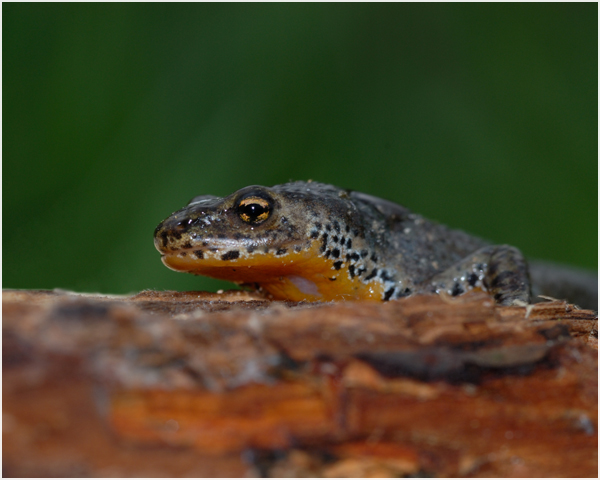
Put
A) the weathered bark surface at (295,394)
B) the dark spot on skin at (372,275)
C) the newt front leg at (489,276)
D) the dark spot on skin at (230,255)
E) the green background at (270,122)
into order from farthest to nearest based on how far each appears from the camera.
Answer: the green background at (270,122) < the dark spot on skin at (372,275) < the newt front leg at (489,276) < the dark spot on skin at (230,255) < the weathered bark surface at (295,394)

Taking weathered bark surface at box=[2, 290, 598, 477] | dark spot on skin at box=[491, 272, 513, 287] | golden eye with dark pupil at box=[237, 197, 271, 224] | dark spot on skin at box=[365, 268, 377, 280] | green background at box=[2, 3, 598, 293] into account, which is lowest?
weathered bark surface at box=[2, 290, 598, 477]

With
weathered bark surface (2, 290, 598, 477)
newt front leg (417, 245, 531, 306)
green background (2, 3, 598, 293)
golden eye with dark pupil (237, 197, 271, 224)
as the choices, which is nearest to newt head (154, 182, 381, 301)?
golden eye with dark pupil (237, 197, 271, 224)

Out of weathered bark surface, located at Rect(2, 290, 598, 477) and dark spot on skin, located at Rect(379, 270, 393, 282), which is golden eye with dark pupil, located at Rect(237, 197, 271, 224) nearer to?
dark spot on skin, located at Rect(379, 270, 393, 282)

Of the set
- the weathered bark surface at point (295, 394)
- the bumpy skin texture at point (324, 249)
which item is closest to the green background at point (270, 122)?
the bumpy skin texture at point (324, 249)

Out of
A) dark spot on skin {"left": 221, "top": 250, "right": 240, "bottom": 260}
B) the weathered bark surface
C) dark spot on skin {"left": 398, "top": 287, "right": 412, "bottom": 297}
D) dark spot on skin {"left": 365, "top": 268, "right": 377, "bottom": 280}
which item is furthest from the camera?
dark spot on skin {"left": 398, "top": 287, "right": 412, "bottom": 297}

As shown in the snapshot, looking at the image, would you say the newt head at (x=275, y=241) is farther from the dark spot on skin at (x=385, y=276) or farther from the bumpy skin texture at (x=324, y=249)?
the dark spot on skin at (x=385, y=276)

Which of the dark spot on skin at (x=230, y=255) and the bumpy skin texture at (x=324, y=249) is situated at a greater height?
the bumpy skin texture at (x=324, y=249)

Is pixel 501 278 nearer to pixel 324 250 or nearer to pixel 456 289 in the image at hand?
pixel 456 289
